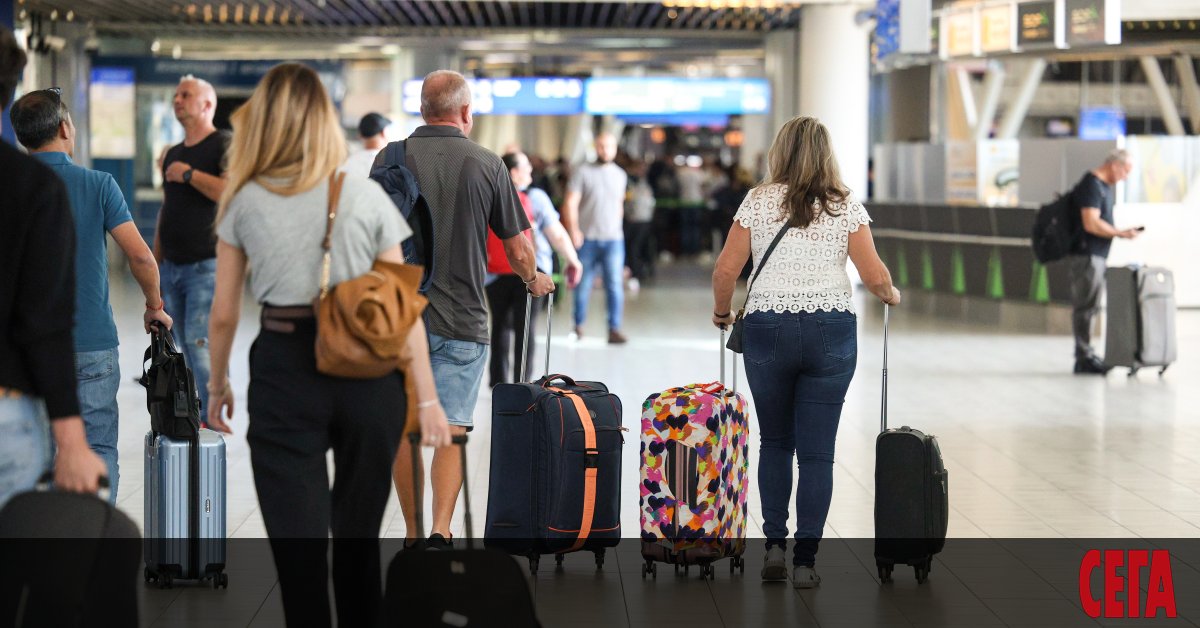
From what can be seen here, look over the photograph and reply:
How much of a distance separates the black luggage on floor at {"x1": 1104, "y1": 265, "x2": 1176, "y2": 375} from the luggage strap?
685 centimetres

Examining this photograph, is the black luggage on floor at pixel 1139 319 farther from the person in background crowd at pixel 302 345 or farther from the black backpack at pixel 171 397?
the person in background crowd at pixel 302 345

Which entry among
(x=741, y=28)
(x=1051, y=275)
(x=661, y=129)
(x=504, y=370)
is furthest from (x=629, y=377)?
(x=661, y=129)

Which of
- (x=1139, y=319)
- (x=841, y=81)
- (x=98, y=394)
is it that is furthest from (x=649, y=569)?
(x=841, y=81)

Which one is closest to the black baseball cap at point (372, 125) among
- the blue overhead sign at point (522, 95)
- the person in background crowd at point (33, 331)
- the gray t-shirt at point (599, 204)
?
the gray t-shirt at point (599, 204)

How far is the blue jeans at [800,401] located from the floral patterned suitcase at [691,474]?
0.10 meters

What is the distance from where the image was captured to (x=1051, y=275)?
14000mm

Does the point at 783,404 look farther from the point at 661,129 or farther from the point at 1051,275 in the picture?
the point at 661,129

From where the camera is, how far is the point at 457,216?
4.82 m

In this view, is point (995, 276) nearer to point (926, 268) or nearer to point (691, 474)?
point (926, 268)

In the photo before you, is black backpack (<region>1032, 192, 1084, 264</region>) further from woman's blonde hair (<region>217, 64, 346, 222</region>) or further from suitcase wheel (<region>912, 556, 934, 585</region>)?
woman's blonde hair (<region>217, 64, 346, 222</region>)

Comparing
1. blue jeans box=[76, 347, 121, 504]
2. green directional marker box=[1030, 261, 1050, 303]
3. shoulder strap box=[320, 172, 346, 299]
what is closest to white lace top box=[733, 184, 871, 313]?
shoulder strap box=[320, 172, 346, 299]

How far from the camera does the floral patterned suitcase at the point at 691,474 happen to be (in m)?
4.77

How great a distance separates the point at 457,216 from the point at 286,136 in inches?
64.1

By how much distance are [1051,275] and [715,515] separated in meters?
9.97
